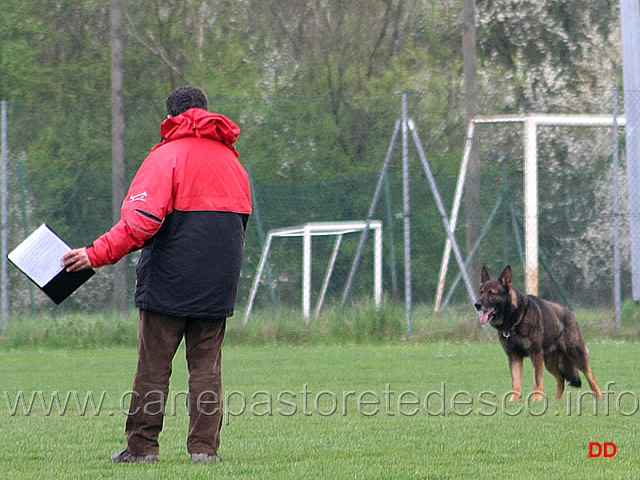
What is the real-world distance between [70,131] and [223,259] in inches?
564

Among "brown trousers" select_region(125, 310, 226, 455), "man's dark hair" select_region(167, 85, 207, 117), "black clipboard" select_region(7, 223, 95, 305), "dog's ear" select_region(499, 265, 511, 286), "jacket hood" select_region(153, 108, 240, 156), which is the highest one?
"man's dark hair" select_region(167, 85, 207, 117)

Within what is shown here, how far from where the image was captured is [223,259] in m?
5.05

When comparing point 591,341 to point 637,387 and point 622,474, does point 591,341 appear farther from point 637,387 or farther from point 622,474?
point 622,474

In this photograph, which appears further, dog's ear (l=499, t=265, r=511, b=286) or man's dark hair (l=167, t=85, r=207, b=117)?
dog's ear (l=499, t=265, r=511, b=286)

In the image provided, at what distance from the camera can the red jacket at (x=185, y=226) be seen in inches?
192

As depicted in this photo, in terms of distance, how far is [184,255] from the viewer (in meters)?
4.97

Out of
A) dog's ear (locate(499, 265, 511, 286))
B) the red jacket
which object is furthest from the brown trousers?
dog's ear (locate(499, 265, 511, 286))

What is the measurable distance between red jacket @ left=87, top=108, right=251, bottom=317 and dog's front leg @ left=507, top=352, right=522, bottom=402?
3265mm

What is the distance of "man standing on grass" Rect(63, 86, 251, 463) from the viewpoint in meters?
4.89

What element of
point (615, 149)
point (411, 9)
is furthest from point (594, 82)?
point (615, 149)

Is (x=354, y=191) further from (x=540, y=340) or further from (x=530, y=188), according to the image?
(x=540, y=340)

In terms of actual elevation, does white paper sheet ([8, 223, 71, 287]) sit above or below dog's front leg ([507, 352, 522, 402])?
above

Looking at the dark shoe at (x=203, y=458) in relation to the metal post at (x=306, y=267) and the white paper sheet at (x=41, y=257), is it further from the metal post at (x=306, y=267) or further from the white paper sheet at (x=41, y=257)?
the metal post at (x=306, y=267)

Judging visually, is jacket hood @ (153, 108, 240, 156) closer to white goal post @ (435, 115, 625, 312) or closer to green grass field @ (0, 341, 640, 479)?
green grass field @ (0, 341, 640, 479)
